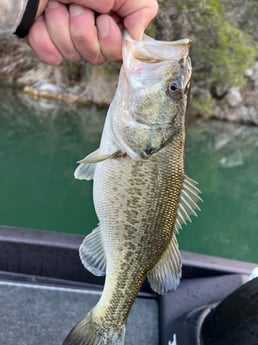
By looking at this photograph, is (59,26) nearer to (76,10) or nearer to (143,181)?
(76,10)

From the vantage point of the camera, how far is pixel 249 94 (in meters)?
17.4

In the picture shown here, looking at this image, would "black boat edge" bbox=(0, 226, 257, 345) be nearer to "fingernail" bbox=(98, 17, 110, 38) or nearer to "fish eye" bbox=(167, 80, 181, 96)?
"fish eye" bbox=(167, 80, 181, 96)

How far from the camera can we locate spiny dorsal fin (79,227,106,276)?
155 cm

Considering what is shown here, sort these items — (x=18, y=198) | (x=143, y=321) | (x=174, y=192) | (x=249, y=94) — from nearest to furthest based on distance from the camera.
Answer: (x=174, y=192)
(x=143, y=321)
(x=18, y=198)
(x=249, y=94)

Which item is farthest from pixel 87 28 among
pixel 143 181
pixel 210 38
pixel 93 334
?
pixel 210 38

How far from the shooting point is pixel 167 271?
1.52 metres

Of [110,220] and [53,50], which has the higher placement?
[53,50]

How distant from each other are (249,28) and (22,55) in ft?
24.1

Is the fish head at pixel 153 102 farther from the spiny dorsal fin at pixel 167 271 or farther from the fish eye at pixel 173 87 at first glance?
the spiny dorsal fin at pixel 167 271

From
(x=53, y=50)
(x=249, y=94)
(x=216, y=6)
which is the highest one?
(x=53, y=50)

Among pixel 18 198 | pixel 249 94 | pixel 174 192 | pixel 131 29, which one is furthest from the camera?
pixel 249 94

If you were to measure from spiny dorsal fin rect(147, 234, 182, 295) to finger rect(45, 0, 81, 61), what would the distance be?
569 mm

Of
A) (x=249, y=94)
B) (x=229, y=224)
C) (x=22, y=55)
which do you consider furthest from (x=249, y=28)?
(x=229, y=224)

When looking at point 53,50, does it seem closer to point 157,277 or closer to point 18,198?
point 157,277
